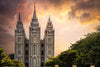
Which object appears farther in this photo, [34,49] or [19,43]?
[19,43]

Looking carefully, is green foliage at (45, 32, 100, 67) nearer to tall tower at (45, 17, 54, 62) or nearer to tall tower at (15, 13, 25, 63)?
tall tower at (45, 17, 54, 62)

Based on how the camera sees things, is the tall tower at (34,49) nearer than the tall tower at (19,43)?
Yes

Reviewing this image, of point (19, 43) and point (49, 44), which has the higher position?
point (19, 43)

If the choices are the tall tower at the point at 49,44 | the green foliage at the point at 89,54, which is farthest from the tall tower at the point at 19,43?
the green foliage at the point at 89,54

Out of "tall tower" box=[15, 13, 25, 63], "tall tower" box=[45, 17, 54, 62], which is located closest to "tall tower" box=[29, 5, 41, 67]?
"tall tower" box=[45, 17, 54, 62]

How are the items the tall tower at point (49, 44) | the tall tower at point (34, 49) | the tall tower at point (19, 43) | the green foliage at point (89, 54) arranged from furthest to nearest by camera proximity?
→ the tall tower at point (19, 43) → the tall tower at point (49, 44) → the tall tower at point (34, 49) → the green foliage at point (89, 54)

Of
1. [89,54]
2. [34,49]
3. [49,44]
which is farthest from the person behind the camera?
[49,44]

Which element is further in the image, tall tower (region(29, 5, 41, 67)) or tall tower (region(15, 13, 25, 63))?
tall tower (region(15, 13, 25, 63))

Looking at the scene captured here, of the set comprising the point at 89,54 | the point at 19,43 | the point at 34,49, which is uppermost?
the point at 19,43

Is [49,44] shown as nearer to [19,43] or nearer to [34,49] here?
[34,49]

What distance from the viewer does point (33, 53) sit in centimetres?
6912

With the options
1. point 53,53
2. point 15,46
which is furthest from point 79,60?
point 15,46

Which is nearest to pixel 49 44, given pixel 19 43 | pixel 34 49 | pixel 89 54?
pixel 34 49

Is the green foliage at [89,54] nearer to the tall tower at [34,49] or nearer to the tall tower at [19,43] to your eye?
the tall tower at [34,49]
